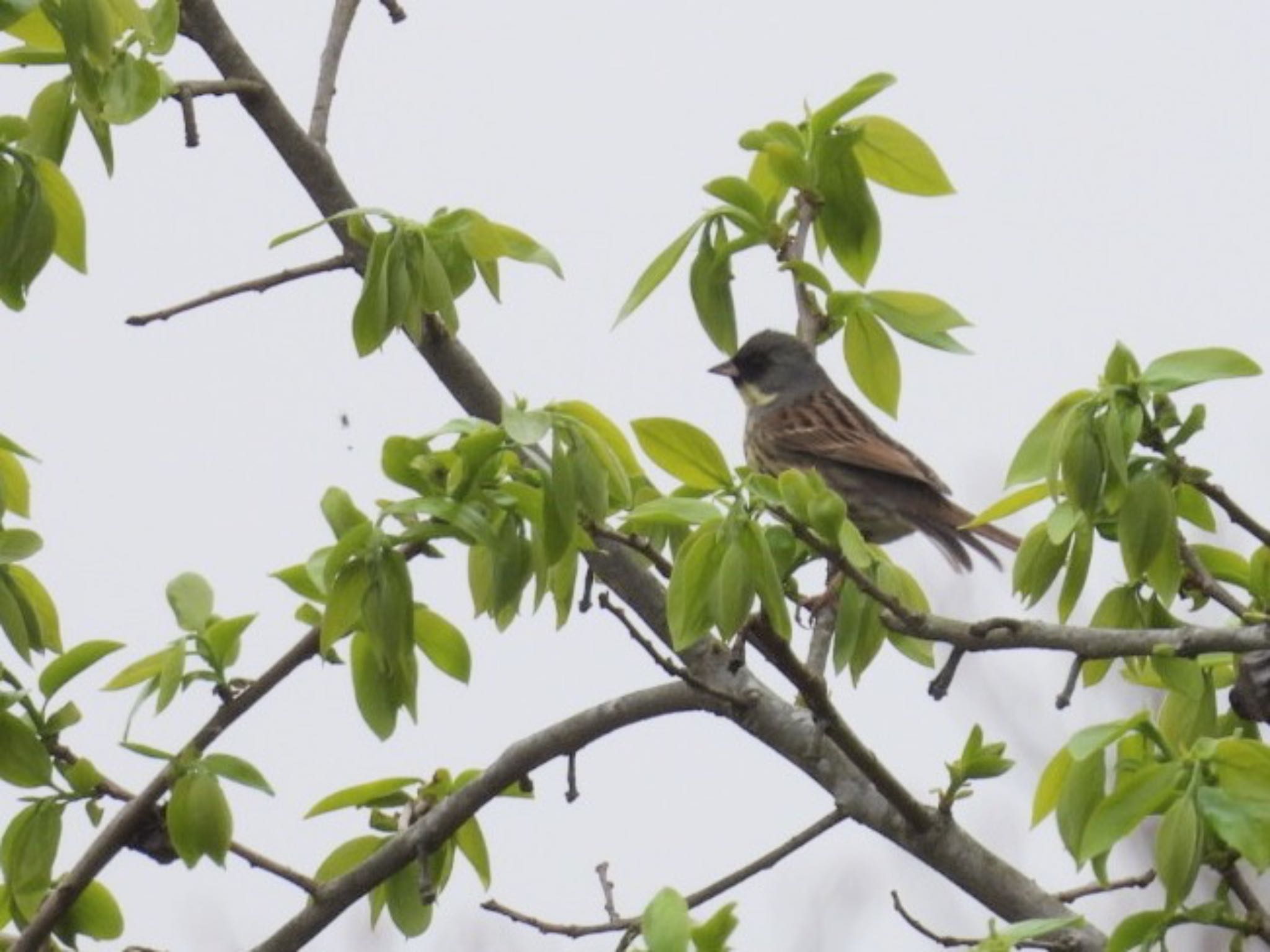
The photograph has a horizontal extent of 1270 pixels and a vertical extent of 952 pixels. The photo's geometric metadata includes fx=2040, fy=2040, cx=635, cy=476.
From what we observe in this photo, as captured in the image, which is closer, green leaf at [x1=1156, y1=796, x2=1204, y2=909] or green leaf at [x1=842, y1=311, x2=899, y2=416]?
green leaf at [x1=1156, y1=796, x2=1204, y2=909]

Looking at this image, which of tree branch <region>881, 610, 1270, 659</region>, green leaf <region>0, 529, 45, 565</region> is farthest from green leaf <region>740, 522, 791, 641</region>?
green leaf <region>0, 529, 45, 565</region>

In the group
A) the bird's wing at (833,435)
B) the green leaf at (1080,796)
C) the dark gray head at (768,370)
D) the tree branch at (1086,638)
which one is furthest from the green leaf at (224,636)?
the dark gray head at (768,370)

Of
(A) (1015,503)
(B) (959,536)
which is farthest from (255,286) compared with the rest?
(B) (959,536)

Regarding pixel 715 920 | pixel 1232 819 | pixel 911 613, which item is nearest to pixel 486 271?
pixel 911 613

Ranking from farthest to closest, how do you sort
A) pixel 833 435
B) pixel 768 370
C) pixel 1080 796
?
pixel 768 370 → pixel 833 435 → pixel 1080 796

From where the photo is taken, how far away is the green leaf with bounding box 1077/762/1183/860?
1.94 m

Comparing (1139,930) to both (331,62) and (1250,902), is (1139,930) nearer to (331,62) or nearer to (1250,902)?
(1250,902)

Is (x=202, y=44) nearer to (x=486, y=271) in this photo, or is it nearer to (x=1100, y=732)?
(x=486, y=271)

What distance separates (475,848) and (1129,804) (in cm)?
94

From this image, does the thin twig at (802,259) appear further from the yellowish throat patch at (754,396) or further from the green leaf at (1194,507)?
the yellowish throat patch at (754,396)

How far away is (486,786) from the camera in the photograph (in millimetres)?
2457

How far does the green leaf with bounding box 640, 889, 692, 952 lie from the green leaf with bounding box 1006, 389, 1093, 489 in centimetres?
65

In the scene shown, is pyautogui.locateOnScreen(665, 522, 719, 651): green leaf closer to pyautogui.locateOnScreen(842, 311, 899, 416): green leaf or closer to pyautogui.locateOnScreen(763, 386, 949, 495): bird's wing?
pyautogui.locateOnScreen(842, 311, 899, 416): green leaf

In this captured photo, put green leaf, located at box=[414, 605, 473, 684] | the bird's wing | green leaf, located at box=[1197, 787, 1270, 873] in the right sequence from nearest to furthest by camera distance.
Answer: green leaf, located at box=[1197, 787, 1270, 873] → green leaf, located at box=[414, 605, 473, 684] → the bird's wing
